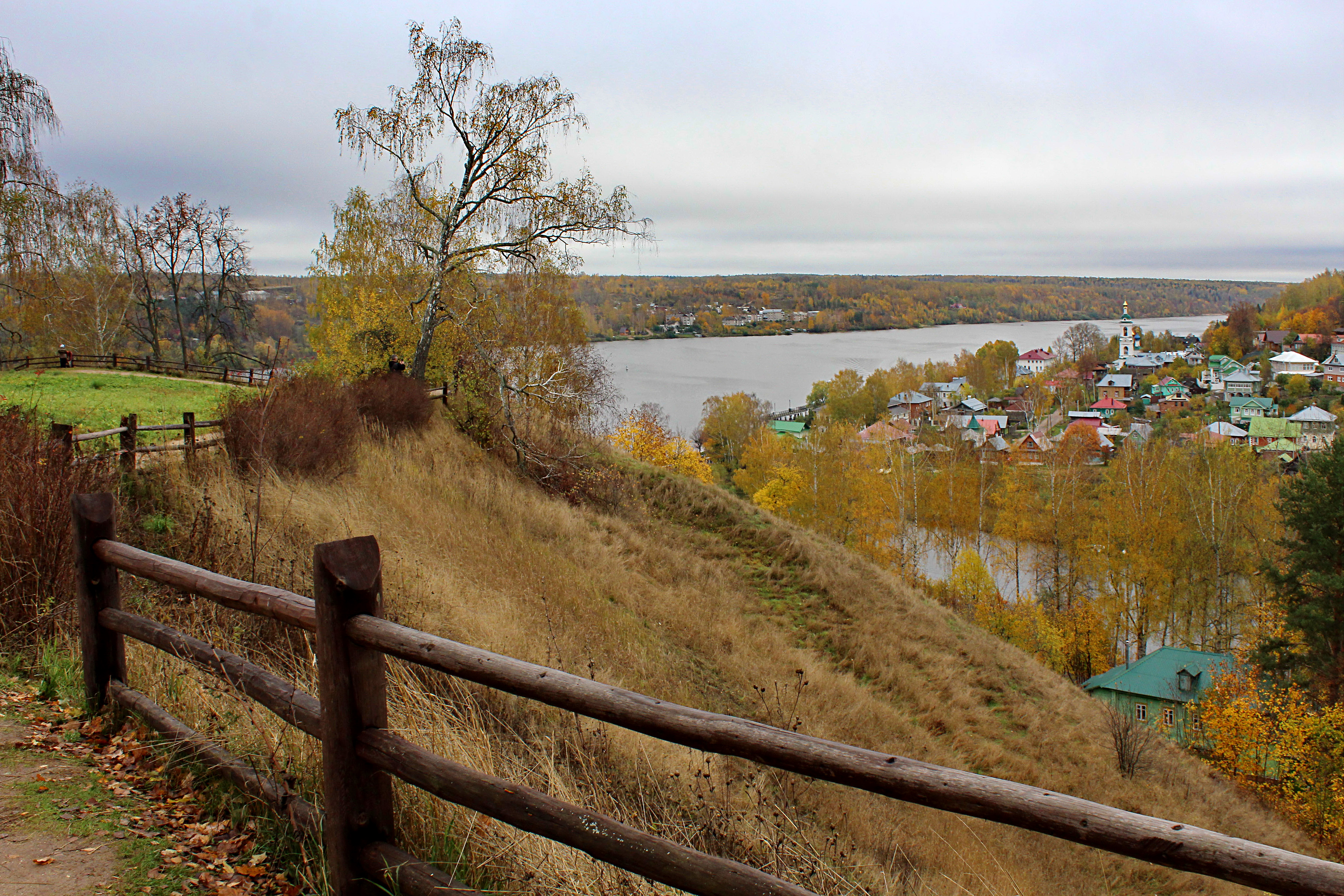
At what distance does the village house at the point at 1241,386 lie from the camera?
81.9 metres

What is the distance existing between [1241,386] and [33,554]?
101080 millimetres

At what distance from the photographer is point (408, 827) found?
2.88 metres

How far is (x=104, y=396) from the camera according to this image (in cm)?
1714

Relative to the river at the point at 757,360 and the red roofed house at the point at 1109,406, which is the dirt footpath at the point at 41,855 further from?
the red roofed house at the point at 1109,406

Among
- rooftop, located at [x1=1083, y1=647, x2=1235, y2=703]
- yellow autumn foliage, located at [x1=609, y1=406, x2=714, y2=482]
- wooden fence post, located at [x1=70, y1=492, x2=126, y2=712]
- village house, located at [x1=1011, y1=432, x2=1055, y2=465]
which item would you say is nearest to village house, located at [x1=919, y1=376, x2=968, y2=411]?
village house, located at [x1=1011, y1=432, x2=1055, y2=465]

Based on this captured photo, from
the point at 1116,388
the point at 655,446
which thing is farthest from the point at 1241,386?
the point at 655,446

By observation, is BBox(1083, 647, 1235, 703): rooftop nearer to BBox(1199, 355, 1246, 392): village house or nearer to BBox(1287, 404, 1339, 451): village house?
BBox(1287, 404, 1339, 451): village house

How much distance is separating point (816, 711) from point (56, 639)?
6.58m

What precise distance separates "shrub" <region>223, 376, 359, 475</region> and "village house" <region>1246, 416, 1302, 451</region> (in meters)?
66.9

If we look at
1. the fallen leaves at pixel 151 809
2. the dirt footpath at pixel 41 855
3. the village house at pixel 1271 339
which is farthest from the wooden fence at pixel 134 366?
the village house at pixel 1271 339

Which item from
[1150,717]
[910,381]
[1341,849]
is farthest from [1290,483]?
[910,381]

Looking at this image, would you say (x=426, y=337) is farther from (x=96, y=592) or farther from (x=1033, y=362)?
(x=1033, y=362)

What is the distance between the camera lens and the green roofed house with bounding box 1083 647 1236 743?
2723 centimetres

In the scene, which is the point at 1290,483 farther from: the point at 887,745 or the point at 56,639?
the point at 56,639
